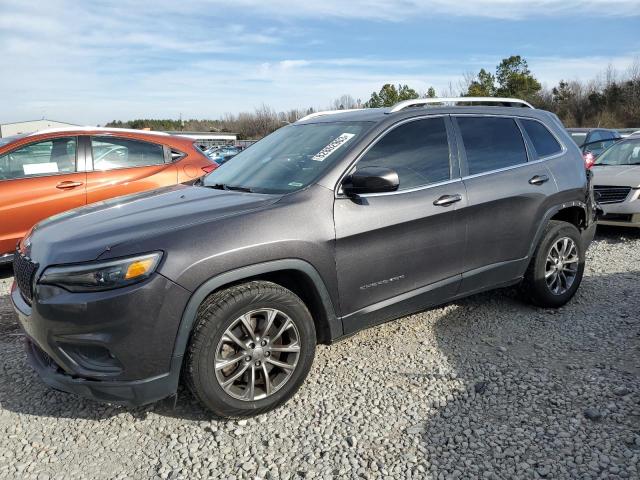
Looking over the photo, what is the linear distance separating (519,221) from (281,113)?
3019 inches

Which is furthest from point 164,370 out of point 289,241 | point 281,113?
point 281,113

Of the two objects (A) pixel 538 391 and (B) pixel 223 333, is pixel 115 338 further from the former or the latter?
(A) pixel 538 391

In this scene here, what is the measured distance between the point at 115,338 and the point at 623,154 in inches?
335

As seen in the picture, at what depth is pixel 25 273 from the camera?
A: 281 centimetres

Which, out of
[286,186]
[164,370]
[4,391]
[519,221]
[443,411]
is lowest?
[443,411]

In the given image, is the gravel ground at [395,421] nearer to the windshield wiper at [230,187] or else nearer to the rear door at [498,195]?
the rear door at [498,195]

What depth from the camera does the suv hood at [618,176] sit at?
708 centimetres

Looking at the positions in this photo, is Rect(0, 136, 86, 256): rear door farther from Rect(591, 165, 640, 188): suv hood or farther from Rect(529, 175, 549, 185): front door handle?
Rect(591, 165, 640, 188): suv hood

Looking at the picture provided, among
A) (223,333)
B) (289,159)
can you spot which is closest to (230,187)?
(289,159)

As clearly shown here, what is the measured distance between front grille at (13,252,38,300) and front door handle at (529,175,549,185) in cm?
351

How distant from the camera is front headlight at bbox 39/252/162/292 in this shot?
2.42 metres

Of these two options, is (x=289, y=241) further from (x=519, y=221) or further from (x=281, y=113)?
(x=281, y=113)

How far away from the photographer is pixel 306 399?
3.07 m

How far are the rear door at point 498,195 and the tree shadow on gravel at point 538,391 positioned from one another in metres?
0.47
